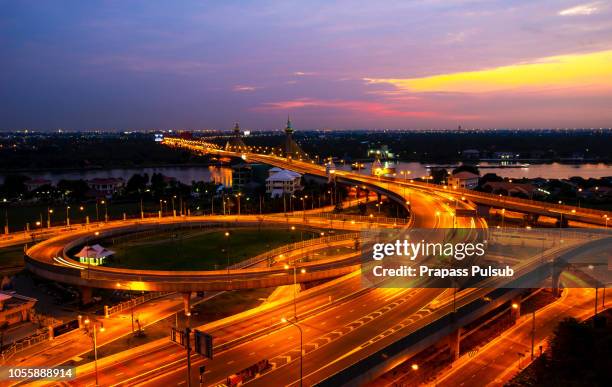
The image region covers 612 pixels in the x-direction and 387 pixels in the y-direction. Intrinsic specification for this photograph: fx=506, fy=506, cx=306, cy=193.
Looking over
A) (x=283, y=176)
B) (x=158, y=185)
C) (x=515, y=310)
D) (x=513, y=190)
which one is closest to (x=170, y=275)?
(x=515, y=310)

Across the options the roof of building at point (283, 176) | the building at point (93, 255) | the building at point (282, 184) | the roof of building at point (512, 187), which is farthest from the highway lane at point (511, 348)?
the roof of building at point (283, 176)

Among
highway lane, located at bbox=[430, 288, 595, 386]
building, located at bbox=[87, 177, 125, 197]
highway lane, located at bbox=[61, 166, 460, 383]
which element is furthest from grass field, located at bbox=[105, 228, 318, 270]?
building, located at bbox=[87, 177, 125, 197]

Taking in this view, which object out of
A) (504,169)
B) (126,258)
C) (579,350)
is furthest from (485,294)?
(504,169)

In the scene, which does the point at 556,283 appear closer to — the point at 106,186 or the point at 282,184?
the point at 282,184

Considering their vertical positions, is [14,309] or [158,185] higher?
[158,185]

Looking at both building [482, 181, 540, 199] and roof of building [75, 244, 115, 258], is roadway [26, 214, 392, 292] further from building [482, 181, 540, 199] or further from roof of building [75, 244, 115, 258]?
building [482, 181, 540, 199]

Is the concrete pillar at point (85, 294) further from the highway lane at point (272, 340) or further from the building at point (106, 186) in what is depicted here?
the building at point (106, 186)
